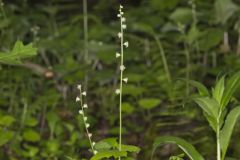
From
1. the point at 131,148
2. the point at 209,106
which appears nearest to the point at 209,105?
the point at 209,106

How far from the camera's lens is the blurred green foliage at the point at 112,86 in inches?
86.3

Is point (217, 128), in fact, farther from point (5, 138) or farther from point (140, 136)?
point (140, 136)

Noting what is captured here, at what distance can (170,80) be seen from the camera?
255 centimetres

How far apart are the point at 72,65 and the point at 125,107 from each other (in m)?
0.47

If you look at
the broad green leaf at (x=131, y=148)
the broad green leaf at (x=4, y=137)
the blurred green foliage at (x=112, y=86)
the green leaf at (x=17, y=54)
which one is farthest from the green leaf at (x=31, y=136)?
the broad green leaf at (x=131, y=148)

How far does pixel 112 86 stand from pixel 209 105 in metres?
1.67

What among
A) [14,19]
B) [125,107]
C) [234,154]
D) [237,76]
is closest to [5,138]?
[125,107]

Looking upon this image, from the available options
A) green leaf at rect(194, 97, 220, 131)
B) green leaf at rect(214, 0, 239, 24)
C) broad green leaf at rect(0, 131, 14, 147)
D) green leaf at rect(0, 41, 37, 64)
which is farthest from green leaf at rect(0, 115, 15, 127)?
green leaf at rect(214, 0, 239, 24)

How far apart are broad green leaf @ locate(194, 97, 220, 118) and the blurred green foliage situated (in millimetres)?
644

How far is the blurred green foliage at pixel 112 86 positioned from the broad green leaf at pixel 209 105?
0.64m

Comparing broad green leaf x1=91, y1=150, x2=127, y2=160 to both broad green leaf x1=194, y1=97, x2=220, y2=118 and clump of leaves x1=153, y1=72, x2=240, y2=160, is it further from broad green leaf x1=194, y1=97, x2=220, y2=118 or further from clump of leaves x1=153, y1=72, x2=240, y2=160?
broad green leaf x1=194, y1=97, x2=220, y2=118

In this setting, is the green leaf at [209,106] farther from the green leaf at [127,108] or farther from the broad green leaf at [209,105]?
the green leaf at [127,108]

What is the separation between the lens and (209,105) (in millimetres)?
1326

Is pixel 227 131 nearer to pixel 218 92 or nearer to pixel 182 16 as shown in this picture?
pixel 218 92
